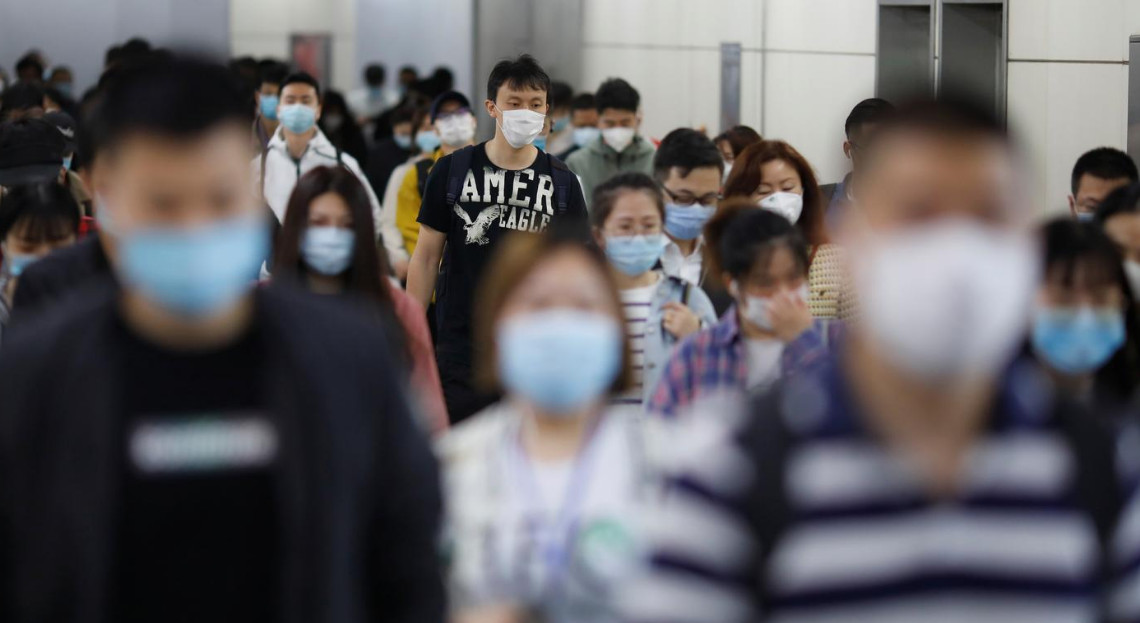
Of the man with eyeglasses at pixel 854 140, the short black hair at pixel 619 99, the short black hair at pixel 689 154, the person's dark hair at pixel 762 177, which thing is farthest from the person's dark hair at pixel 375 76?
the short black hair at pixel 689 154

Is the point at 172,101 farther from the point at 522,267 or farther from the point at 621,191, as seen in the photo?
the point at 621,191

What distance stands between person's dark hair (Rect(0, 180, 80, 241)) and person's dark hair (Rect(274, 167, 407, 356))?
100 centimetres

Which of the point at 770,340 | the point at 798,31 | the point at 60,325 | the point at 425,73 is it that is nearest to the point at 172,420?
the point at 60,325

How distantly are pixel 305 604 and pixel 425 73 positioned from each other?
23336 mm

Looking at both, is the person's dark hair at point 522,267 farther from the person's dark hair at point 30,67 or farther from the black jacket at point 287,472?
the person's dark hair at point 30,67

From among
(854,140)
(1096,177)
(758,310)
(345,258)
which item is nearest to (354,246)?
(345,258)

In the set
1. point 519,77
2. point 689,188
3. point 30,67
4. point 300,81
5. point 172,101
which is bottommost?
point 689,188

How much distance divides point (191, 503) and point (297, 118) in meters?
7.88

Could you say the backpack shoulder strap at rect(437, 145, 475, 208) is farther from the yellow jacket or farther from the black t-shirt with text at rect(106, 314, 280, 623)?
the black t-shirt with text at rect(106, 314, 280, 623)

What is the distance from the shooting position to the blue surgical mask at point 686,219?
286 inches

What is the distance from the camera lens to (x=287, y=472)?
8.87 feet

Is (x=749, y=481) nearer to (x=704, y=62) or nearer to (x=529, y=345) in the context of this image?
(x=529, y=345)

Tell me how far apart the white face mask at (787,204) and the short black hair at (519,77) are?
1.43 meters

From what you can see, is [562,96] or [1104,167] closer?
[1104,167]
